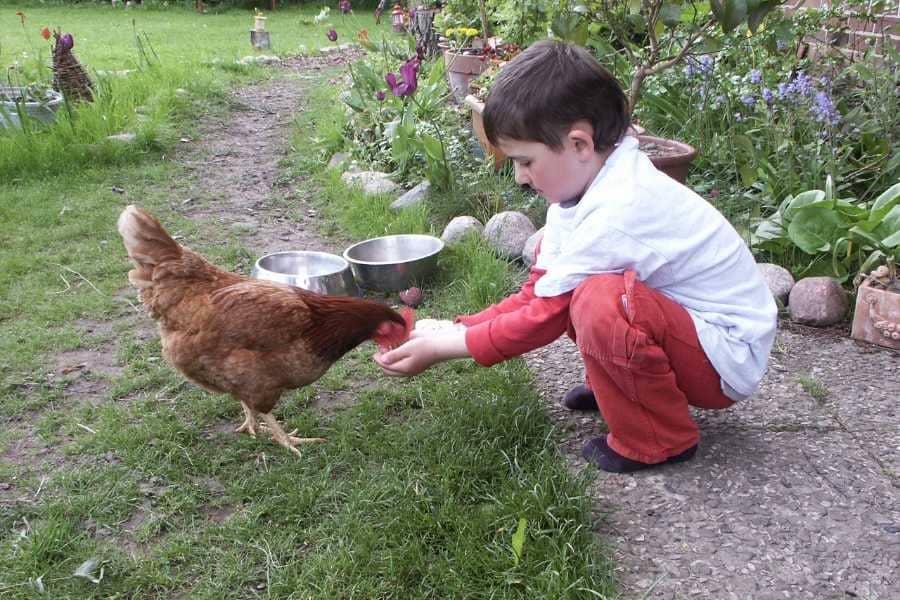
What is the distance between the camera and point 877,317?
3.13m

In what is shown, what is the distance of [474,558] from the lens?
208cm

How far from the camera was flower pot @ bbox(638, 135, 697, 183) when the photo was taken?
4.02 meters

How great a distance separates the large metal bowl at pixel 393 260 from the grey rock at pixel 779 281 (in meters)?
1.73

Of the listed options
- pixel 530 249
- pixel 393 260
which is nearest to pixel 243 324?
pixel 393 260

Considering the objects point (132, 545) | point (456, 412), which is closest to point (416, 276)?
point (456, 412)

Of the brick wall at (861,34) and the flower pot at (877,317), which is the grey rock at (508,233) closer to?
the flower pot at (877,317)

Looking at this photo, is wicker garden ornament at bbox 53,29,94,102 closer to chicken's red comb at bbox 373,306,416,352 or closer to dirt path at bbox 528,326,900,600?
chicken's red comb at bbox 373,306,416,352

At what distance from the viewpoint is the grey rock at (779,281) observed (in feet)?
11.5

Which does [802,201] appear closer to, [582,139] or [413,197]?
[582,139]

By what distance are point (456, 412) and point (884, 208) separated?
222 cm

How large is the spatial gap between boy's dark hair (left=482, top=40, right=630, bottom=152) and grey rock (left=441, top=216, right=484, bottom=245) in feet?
7.14

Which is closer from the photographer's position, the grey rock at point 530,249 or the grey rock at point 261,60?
the grey rock at point 530,249

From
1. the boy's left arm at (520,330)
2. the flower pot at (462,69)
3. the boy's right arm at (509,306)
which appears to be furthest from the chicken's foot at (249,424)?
the flower pot at (462,69)

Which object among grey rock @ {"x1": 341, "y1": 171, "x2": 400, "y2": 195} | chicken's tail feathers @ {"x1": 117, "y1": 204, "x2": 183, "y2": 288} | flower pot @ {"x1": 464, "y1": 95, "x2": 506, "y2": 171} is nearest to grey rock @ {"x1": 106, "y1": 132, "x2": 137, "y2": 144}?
grey rock @ {"x1": 341, "y1": 171, "x2": 400, "y2": 195}
